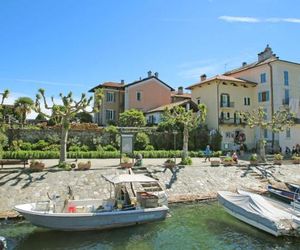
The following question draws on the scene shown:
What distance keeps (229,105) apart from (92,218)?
36.4m

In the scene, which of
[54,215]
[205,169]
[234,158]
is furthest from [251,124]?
[54,215]

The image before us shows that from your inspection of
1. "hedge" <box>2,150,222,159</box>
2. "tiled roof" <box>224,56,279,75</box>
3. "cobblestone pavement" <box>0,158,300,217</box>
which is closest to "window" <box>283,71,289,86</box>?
"tiled roof" <box>224,56,279,75</box>

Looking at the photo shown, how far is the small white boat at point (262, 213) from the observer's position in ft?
48.6

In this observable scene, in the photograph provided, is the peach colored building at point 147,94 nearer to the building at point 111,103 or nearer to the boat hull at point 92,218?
the building at point 111,103

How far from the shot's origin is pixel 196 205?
67.3 feet

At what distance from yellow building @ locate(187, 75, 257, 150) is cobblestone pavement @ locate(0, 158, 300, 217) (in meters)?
17.3

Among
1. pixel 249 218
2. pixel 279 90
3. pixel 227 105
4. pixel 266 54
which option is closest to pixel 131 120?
pixel 227 105

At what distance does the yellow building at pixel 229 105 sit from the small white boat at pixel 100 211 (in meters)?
30.2

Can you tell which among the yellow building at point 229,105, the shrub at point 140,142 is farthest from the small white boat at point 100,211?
the yellow building at point 229,105

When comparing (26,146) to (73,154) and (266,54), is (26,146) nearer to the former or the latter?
(73,154)

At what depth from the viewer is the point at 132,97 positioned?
5488 cm

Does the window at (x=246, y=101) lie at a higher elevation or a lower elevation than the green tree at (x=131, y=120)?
higher

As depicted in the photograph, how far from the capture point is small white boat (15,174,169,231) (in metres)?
14.9

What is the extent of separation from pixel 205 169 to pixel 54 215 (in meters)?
15.0
